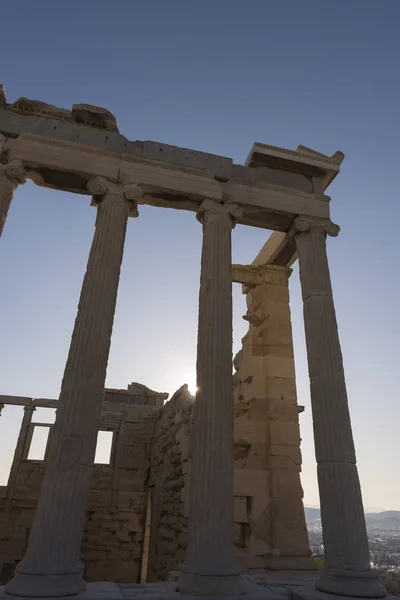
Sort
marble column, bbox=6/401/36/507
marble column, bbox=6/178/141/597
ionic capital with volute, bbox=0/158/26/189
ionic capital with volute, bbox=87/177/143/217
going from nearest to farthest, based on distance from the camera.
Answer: marble column, bbox=6/178/141/597 → ionic capital with volute, bbox=0/158/26/189 → ionic capital with volute, bbox=87/177/143/217 → marble column, bbox=6/401/36/507

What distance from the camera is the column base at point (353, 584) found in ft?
23.4

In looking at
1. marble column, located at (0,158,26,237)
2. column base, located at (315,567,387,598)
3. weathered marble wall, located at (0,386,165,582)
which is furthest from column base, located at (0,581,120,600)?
weathered marble wall, located at (0,386,165,582)

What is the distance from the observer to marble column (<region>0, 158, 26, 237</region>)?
9422 millimetres

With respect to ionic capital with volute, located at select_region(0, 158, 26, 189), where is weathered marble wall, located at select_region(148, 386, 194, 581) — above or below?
below

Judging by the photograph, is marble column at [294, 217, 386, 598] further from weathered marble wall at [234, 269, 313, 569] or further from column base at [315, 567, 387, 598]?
weathered marble wall at [234, 269, 313, 569]

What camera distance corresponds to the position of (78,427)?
24.6 ft

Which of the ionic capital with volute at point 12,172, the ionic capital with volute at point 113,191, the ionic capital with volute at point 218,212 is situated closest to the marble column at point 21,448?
the ionic capital with volute at point 12,172

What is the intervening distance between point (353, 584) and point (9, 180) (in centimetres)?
1085

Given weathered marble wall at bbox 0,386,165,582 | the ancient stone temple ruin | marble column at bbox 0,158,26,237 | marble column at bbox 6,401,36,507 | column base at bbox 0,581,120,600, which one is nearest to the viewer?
column base at bbox 0,581,120,600

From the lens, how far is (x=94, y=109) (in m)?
10.8

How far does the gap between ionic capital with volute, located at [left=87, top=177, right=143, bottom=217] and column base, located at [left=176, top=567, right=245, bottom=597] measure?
795cm

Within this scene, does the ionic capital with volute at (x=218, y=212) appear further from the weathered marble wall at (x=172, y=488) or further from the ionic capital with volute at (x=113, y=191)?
the weathered marble wall at (x=172, y=488)

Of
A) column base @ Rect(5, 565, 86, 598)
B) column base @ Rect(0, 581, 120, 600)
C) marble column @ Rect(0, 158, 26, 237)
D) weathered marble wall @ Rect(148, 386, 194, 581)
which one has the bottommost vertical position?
column base @ Rect(0, 581, 120, 600)

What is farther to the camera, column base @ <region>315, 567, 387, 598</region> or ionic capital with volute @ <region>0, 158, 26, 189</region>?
ionic capital with volute @ <region>0, 158, 26, 189</region>
